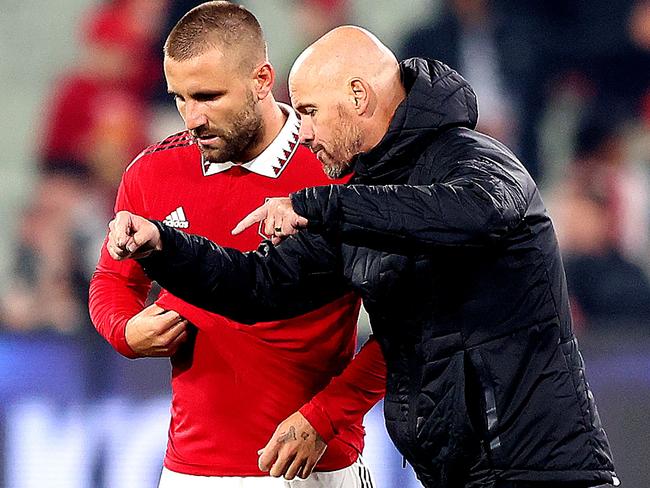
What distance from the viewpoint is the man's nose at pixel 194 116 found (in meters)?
1.95

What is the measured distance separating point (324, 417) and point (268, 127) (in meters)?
0.50

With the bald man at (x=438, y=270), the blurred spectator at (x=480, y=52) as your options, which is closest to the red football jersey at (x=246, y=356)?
the bald man at (x=438, y=270)

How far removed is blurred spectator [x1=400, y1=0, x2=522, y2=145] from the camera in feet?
12.2

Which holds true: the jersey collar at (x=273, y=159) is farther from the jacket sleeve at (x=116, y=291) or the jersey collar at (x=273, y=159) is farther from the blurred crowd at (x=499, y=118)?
the blurred crowd at (x=499, y=118)

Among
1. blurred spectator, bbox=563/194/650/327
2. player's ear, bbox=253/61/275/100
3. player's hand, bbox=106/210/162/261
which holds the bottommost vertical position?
blurred spectator, bbox=563/194/650/327

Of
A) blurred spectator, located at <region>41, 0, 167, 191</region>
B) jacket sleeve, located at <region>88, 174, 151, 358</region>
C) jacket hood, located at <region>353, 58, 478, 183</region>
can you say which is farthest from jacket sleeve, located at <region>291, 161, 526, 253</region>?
blurred spectator, located at <region>41, 0, 167, 191</region>

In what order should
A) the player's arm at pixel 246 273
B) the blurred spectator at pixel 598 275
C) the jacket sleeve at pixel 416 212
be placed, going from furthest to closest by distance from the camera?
the blurred spectator at pixel 598 275, the player's arm at pixel 246 273, the jacket sleeve at pixel 416 212

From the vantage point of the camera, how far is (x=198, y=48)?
1982 mm

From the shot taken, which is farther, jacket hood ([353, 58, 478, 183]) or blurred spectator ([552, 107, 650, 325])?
blurred spectator ([552, 107, 650, 325])

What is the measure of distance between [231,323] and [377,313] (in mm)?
340

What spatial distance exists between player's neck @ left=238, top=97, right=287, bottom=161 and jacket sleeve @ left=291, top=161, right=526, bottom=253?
0.54 m

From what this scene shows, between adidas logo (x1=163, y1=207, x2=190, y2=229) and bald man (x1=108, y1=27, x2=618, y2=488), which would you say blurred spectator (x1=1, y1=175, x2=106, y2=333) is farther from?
bald man (x1=108, y1=27, x2=618, y2=488)

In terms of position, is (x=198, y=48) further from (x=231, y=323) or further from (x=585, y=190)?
(x=585, y=190)

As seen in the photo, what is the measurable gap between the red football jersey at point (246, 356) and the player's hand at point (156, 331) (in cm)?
4
